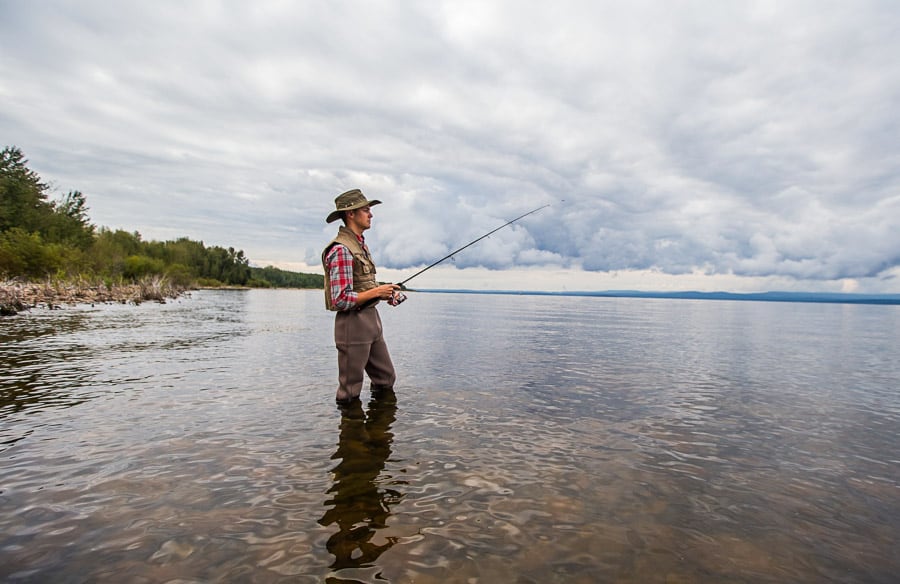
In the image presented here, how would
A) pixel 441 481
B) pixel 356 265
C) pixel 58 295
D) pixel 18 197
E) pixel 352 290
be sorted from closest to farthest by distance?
pixel 441 481 < pixel 352 290 < pixel 356 265 < pixel 58 295 < pixel 18 197

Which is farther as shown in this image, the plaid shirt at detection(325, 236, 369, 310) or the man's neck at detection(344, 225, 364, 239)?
the man's neck at detection(344, 225, 364, 239)

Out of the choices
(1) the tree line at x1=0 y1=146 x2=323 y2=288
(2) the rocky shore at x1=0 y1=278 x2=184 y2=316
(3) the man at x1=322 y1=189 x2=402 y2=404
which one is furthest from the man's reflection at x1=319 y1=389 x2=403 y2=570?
(1) the tree line at x1=0 y1=146 x2=323 y2=288

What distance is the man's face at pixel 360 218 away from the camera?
823 centimetres

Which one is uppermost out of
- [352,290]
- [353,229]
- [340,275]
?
[353,229]

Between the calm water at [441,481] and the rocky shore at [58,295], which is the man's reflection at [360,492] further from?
the rocky shore at [58,295]

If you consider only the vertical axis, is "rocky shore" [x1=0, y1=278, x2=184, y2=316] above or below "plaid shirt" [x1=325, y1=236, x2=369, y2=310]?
below

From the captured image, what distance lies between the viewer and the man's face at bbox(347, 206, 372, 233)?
823 cm

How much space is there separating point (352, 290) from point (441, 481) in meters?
3.68

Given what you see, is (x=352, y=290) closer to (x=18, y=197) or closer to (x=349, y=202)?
(x=349, y=202)

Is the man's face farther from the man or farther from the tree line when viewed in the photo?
the tree line

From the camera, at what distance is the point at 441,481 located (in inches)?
216

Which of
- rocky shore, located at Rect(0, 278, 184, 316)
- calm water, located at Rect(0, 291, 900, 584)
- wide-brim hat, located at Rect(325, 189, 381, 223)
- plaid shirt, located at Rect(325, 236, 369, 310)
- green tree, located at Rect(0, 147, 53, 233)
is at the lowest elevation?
calm water, located at Rect(0, 291, 900, 584)

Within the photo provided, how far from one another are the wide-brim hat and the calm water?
363 cm

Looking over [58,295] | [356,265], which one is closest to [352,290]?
[356,265]
